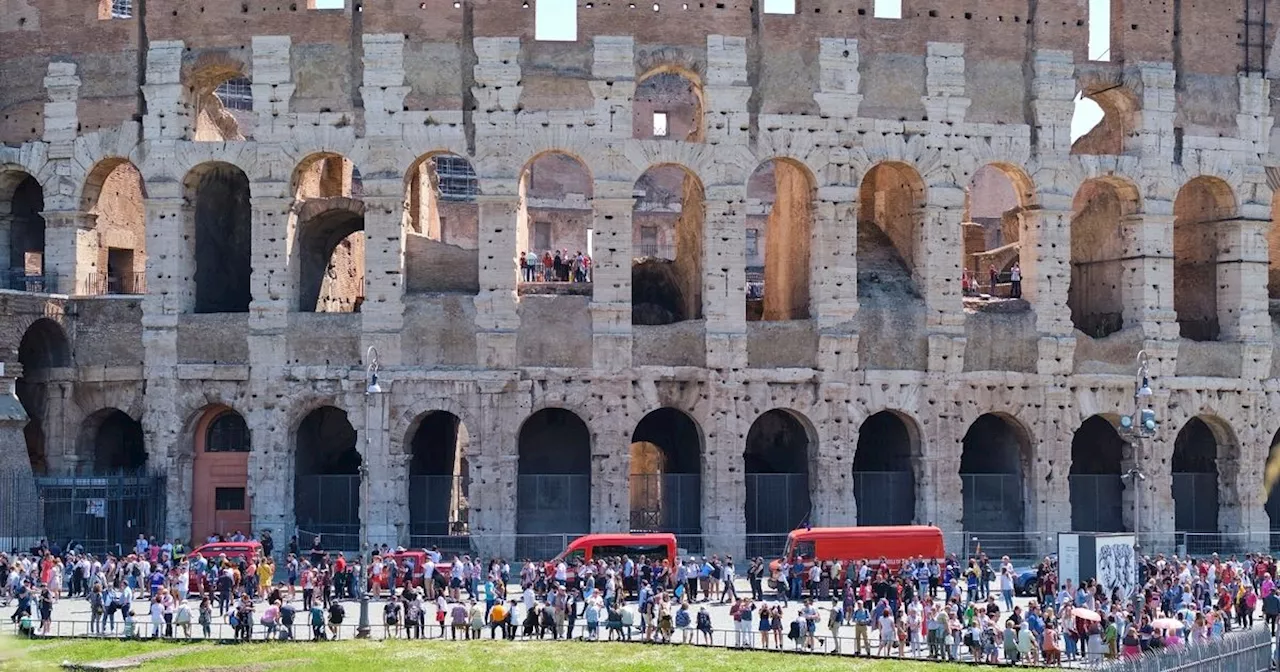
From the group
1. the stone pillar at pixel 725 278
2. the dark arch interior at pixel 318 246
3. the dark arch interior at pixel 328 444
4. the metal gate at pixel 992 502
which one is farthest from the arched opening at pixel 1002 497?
the dark arch interior at pixel 318 246

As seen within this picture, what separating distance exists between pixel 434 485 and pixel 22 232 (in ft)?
39.0

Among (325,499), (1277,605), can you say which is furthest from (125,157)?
(1277,605)

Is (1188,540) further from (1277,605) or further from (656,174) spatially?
(656,174)

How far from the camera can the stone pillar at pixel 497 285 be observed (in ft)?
117

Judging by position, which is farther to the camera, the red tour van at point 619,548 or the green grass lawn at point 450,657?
the red tour van at point 619,548

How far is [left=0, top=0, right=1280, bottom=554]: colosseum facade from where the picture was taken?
35719 mm

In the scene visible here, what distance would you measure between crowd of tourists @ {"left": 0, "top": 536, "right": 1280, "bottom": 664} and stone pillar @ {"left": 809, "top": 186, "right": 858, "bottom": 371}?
567 centimetres

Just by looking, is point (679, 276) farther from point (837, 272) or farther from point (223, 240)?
point (223, 240)

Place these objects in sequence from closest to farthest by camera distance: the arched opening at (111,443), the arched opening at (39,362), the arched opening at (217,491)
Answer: the arched opening at (217,491)
the arched opening at (39,362)
the arched opening at (111,443)

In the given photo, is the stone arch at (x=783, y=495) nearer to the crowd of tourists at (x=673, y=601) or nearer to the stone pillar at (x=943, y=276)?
the stone pillar at (x=943, y=276)

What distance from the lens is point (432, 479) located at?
119ft

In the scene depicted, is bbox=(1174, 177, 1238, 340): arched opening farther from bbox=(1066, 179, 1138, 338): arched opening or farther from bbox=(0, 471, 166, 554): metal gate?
bbox=(0, 471, 166, 554): metal gate

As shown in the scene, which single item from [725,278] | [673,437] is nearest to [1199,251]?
[725,278]

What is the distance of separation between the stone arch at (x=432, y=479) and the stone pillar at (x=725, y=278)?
5.80 metres
